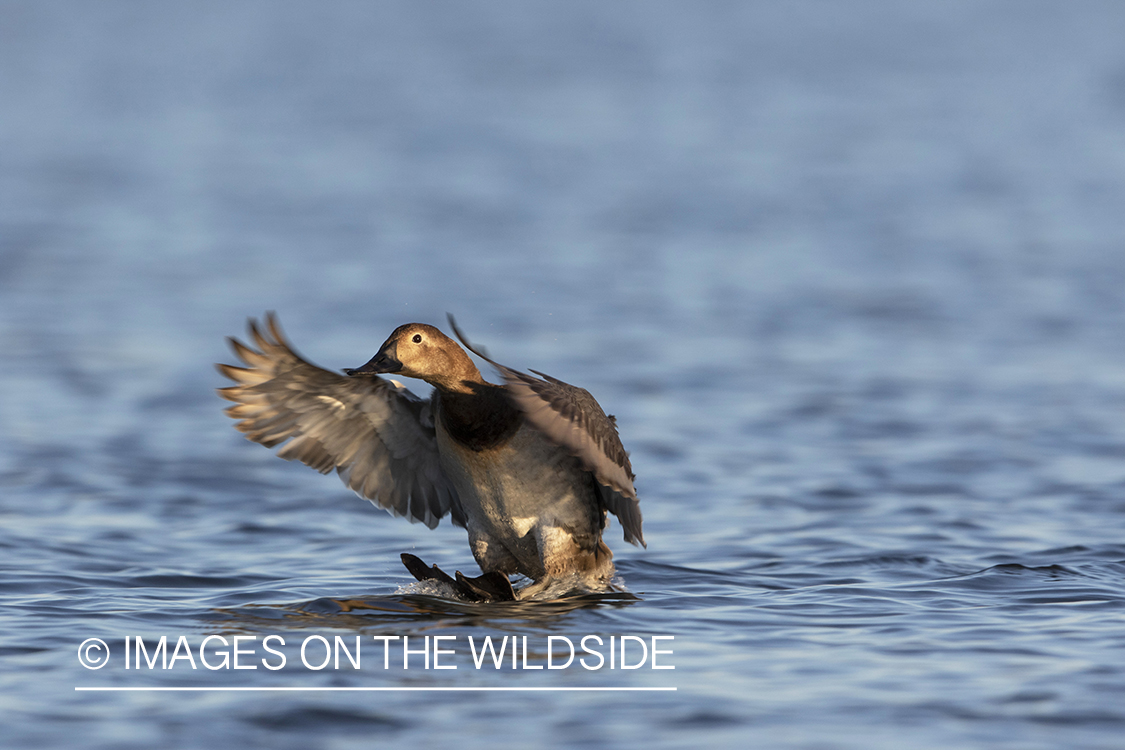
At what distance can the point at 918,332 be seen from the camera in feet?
50.1

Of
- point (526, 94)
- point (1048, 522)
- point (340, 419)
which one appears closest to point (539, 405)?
point (340, 419)

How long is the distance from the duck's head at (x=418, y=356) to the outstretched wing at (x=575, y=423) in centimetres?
A: 30

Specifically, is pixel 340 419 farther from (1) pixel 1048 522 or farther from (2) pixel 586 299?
(2) pixel 586 299

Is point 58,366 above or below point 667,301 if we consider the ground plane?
below

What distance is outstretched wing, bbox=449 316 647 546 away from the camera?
5.86 meters

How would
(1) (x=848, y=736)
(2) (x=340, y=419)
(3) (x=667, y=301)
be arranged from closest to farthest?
(1) (x=848, y=736), (2) (x=340, y=419), (3) (x=667, y=301)

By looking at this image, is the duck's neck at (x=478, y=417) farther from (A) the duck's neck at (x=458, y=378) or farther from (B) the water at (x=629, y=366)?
(B) the water at (x=629, y=366)

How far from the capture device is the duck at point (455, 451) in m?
6.54

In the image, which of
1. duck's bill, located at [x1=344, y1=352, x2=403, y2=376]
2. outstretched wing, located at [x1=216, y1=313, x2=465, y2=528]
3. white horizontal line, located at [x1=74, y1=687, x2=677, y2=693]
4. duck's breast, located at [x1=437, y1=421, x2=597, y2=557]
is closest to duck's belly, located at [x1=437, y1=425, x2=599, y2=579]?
duck's breast, located at [x1=437, y1=421, x2=597, y2=557]

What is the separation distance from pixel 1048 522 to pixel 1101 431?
111 inches

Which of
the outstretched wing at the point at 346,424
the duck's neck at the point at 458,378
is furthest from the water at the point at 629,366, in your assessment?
the duck's neck at the point at 458,378
